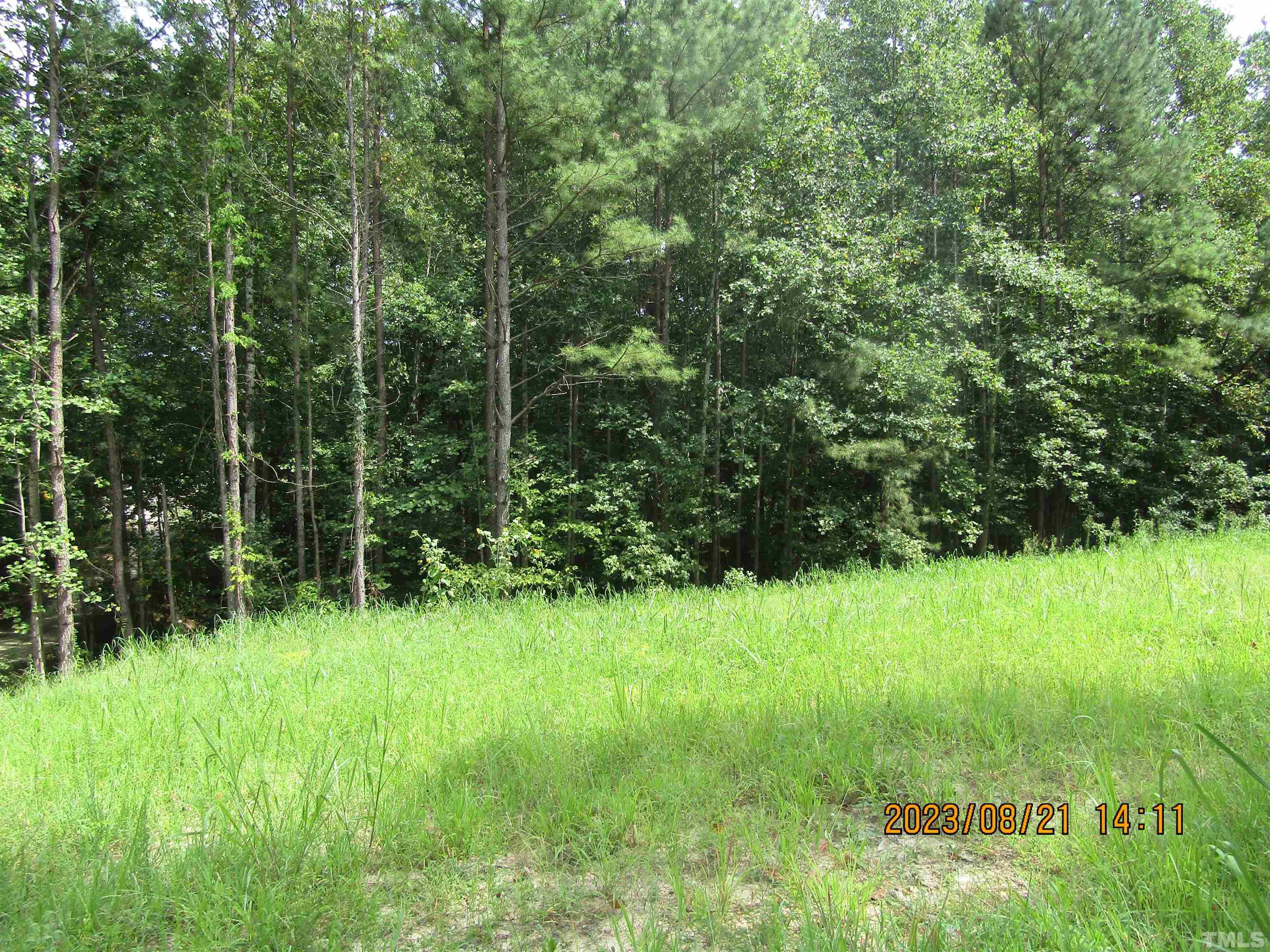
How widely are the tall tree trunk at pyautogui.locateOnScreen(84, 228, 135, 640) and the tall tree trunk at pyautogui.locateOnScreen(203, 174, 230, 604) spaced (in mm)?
1975

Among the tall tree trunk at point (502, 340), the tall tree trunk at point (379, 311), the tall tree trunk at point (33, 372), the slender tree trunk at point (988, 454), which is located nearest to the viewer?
the tall tree trunk at point (33, 372)

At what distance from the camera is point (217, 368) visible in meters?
13.6

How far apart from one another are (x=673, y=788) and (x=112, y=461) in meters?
18.3

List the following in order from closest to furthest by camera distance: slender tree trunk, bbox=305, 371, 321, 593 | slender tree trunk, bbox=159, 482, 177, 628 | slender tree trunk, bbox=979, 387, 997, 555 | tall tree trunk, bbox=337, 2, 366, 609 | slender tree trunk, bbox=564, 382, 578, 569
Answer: tall tree trunk, bbox=337, 2, 366, 609 < slender tree trunk, bbox=564, 382, 578, 569 < slender tree trunk, bbox=305, 371, 321, 593 < slender tree trunk, bbox=979, 387, 997, 555 < slender tree trunk, bbox=159, 482, 177, 628

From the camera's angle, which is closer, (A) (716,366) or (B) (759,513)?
(A) (716,366)

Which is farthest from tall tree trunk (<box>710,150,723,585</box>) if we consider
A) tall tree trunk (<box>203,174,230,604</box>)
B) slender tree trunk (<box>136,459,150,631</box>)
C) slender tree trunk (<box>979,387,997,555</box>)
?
slender tree trunk (<box>136,459,150,631</box>)

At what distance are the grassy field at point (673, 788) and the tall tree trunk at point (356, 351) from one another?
605 centimetres

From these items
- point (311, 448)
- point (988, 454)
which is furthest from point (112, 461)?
point (988, 454)

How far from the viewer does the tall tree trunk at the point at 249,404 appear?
44.5ft

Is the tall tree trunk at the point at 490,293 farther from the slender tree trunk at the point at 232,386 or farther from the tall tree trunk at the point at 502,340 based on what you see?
the slender tree trunk at the point at 232,386

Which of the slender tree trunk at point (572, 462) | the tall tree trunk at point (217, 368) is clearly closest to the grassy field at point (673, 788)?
the tall tree trunk at point (217, 368)

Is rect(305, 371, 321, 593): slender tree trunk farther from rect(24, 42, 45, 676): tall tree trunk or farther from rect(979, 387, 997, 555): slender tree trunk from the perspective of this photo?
rect(979, 387, 997, 555): slender tree trunk

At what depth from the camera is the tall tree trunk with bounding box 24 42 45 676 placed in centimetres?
1073

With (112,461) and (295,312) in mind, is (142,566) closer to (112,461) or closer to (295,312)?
(112,461)
